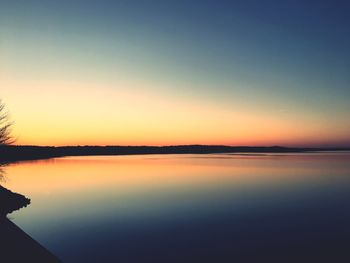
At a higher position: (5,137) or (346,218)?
(5,137)

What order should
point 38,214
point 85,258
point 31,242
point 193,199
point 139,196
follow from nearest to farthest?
point 31,242, point 85,258, point 38,214, point 193,199, point 139,196

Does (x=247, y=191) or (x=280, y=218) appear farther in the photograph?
(x=247, y=191)

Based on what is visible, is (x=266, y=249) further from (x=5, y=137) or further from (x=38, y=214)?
(x=5, y=137)

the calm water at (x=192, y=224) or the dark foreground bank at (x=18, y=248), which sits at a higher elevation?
the dark foreground bank at (x=18, y=248)

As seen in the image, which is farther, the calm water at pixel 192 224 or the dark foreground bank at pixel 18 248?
the calm water at pixel 192 224

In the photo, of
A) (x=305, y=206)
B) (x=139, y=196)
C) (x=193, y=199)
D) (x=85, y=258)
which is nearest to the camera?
(x=85, y=258)

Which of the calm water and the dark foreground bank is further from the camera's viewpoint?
→ the calm water

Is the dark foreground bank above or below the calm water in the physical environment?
above

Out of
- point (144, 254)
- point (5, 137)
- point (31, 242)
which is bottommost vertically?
point (144, 254)

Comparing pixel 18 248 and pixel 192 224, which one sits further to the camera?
pixel 192 224

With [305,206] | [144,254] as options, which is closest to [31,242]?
[144,254]

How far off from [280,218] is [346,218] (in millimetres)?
5667

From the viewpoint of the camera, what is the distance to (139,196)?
Answer: 1724 inches

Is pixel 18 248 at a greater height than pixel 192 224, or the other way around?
pixel 18 248
